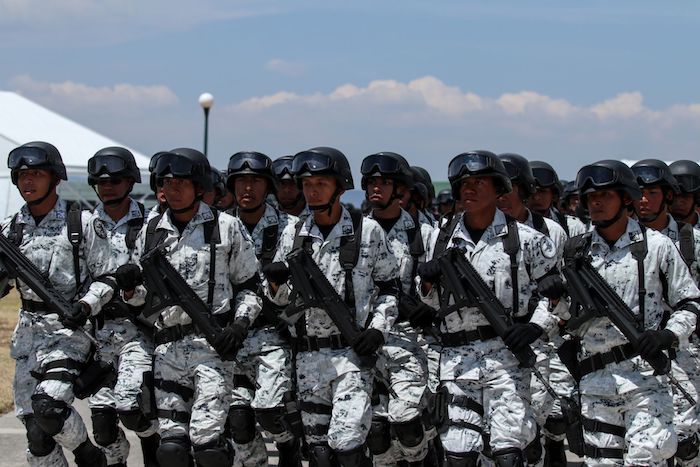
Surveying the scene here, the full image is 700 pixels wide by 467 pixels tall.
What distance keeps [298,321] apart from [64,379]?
5.22 ft

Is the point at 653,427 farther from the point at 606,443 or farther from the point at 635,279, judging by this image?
the point at 635,279

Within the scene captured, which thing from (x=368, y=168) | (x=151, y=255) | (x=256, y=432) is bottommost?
(x=256, y=432)

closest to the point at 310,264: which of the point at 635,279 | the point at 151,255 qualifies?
the point at 151,255

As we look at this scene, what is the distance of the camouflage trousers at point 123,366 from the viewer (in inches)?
290

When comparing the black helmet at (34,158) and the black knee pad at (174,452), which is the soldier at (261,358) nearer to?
the black knee pad at (174,452)

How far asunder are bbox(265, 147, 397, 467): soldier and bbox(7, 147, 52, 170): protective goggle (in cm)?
173

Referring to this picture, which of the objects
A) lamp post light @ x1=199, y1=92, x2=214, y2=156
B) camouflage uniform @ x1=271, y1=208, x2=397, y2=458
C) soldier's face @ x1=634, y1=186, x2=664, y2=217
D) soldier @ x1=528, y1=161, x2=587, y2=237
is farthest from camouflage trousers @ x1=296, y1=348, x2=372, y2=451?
lamp post light @ x1=199, y1=92, x2=214, y2=156

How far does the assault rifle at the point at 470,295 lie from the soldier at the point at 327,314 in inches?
21.5

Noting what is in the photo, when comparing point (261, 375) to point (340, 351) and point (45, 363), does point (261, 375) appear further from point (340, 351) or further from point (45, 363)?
point (45, 363)

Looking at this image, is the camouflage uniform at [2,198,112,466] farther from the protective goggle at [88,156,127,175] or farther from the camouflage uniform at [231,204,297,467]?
the camouflage uniform at [231,204,297,467]

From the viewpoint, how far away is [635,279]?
6.43 metres

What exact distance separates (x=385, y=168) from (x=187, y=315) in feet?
7.70

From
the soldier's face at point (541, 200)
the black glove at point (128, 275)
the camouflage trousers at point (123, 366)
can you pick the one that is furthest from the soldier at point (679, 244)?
the camouflage trousers at point (123, 366)

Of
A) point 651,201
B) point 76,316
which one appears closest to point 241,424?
point 76,316
